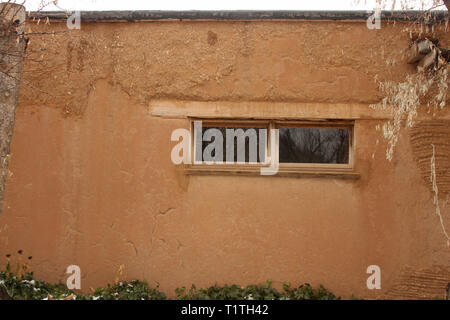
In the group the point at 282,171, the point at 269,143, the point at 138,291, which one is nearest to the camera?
the point at 138,291

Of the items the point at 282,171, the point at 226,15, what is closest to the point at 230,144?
the point at 282,171

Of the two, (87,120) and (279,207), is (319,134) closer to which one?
(279,207)

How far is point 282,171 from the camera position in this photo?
4547 millimetres

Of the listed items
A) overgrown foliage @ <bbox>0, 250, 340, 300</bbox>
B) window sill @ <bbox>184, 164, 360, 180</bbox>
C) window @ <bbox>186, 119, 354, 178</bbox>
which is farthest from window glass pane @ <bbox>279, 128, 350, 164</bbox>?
overgrown foliage @ <bbox>0, 250, 340, 300</bbox>

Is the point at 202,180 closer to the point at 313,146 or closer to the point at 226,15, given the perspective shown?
the point at 313,146

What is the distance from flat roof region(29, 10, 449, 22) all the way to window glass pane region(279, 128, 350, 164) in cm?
129

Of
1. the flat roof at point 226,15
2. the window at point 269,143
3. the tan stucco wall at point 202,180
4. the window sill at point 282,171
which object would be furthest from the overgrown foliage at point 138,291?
the flat roof at point 226,15

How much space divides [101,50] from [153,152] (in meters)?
1.34

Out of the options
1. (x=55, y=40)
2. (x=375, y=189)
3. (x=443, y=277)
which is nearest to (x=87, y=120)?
(x=55, y=40)

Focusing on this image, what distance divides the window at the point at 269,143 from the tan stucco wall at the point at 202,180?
20 centimetres

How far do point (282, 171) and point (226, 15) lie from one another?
1.88 m

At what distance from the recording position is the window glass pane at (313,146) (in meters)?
4.72

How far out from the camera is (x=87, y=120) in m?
4.67

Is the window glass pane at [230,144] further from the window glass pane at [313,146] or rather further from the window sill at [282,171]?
the window glass pane at [313,146]
